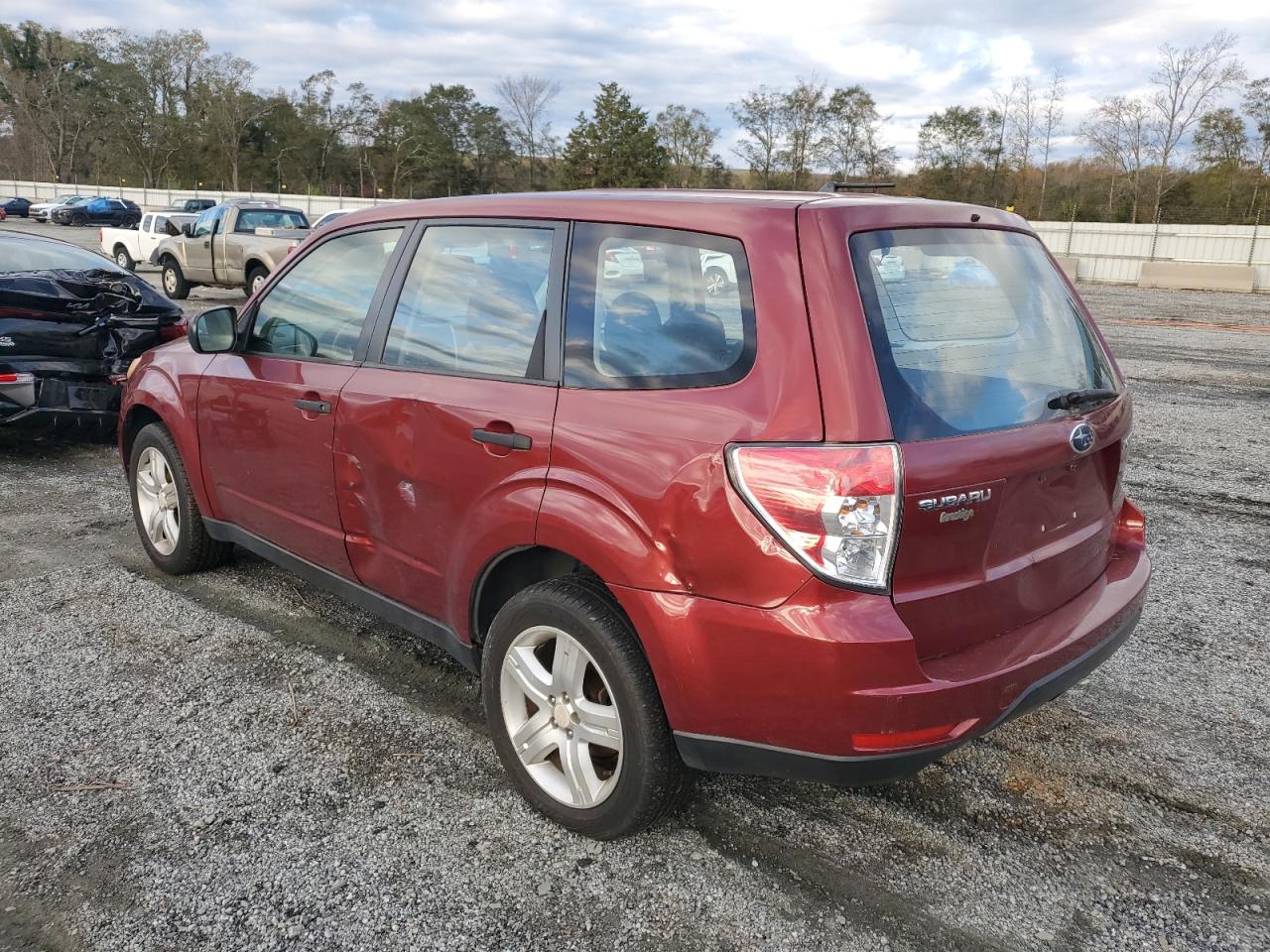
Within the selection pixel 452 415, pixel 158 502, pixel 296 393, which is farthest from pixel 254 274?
pixel 452 415

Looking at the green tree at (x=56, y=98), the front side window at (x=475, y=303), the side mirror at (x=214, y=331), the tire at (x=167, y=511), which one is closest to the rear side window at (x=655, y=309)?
the front side window at (x=475, y=303)

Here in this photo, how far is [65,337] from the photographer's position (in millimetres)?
6754

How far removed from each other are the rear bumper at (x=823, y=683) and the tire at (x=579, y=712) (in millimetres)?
95

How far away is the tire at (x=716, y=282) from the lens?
7.95 ft

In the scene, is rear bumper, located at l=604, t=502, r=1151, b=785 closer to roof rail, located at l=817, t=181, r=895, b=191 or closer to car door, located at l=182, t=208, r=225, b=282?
roof rail, located at l=817, t=181, r=895, b=191

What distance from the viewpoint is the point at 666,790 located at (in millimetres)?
2547

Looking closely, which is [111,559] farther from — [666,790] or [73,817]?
[666,790]

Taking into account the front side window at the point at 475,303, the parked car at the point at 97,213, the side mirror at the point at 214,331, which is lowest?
the side mirror at the point at 214,331

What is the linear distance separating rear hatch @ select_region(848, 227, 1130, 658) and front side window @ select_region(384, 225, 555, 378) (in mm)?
1000

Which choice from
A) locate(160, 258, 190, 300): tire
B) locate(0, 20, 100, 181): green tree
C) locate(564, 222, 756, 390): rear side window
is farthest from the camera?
locate(0, 20, 100, 181): green tree

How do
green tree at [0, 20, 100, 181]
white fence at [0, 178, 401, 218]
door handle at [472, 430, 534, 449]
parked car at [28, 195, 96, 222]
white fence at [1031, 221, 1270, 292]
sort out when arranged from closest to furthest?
door handle at [472, 430, 534, 449] < white fence at [1031, 221, 1270, 292] < parked car at [28, 195, 96, 222] < white fence at [0, 178, 401, 218] < green tree at [0, 20, 100, 181]

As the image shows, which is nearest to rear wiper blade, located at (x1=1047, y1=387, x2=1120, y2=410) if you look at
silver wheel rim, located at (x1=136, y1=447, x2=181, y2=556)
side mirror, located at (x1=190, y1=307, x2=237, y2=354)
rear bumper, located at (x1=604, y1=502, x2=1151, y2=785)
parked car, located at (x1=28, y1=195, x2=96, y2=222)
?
rear bumper, located at (x1=604, y1=502, x2=1151, y2=785)

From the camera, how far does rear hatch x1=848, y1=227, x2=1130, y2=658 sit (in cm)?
222

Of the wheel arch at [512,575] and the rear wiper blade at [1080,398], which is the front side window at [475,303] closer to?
the wheel arch at [512,575]
